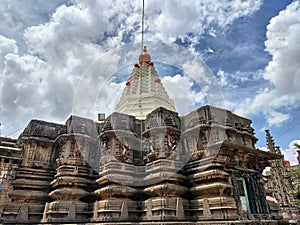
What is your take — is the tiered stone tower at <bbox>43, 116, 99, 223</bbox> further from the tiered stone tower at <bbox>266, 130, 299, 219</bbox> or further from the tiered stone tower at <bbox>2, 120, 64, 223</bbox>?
the tiered stone tower at <bbox>266, 130, 299, 219</bbox>

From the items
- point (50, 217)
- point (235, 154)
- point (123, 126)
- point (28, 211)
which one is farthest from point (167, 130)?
point (28, 211)

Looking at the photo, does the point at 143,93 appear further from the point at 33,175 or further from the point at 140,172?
the point at 33,175

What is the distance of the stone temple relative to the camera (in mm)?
12266

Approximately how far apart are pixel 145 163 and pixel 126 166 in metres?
1.36

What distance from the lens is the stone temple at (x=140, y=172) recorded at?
12.3m

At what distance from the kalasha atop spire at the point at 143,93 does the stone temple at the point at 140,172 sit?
563cm

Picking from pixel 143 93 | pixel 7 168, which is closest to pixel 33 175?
pixel 7 168

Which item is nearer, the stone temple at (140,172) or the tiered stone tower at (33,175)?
the stone temple at (140,172)

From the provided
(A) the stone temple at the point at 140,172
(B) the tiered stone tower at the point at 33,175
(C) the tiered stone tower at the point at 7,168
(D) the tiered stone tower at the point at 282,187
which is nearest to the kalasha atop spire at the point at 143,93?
(A) the stone temple at the point at 140,172

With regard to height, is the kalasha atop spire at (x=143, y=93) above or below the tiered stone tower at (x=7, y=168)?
above

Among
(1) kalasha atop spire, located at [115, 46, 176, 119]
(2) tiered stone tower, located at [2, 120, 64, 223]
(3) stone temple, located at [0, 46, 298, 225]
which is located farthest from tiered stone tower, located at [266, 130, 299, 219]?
(2) tiered stone tower, located at [2, 120, 64, 223]

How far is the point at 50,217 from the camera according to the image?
41.5ft

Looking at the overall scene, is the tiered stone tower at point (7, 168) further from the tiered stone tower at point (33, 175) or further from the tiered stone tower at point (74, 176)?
the tiered stone tower at point (74, 176)

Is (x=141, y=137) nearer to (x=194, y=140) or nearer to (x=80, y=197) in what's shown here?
(x=194, y=140)
